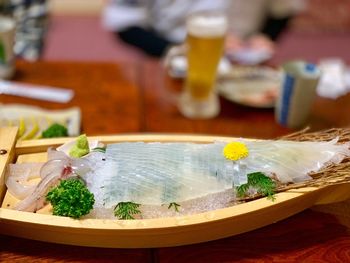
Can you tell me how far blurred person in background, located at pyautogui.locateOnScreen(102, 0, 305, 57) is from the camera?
2154 mm

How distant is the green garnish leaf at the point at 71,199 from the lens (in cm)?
66

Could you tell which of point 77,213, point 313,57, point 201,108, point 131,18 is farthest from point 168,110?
point 313,57

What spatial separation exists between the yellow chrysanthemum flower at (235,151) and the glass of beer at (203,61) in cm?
48

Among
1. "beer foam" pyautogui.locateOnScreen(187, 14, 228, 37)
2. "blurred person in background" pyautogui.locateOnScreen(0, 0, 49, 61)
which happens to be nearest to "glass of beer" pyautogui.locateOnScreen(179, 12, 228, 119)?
"beer foam" pyautogui.locateOnScreen(187, 14, 228, 37)

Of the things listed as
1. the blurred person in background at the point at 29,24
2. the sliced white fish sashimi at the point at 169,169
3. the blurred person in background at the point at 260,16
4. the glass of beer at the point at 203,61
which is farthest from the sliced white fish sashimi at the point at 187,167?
the blurred person in background at the point at 260,16

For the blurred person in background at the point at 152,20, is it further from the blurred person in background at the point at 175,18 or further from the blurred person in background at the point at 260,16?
the blurred person in background at the point at 260,16

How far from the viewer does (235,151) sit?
0.74m

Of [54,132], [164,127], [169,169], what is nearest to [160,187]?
[169,169]

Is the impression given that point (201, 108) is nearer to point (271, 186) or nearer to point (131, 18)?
point (271, 186)

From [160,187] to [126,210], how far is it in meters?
0.06

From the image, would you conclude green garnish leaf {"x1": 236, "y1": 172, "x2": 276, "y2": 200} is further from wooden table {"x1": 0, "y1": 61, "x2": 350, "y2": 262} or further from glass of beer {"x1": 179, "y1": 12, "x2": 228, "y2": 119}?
glass of beer {"x1": 179, "y1": 12, "x2": 228, "y2": 119}

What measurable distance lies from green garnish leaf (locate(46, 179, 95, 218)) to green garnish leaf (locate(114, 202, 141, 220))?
35 millimetres

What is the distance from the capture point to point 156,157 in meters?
0.75

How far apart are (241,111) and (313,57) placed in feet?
4.92
